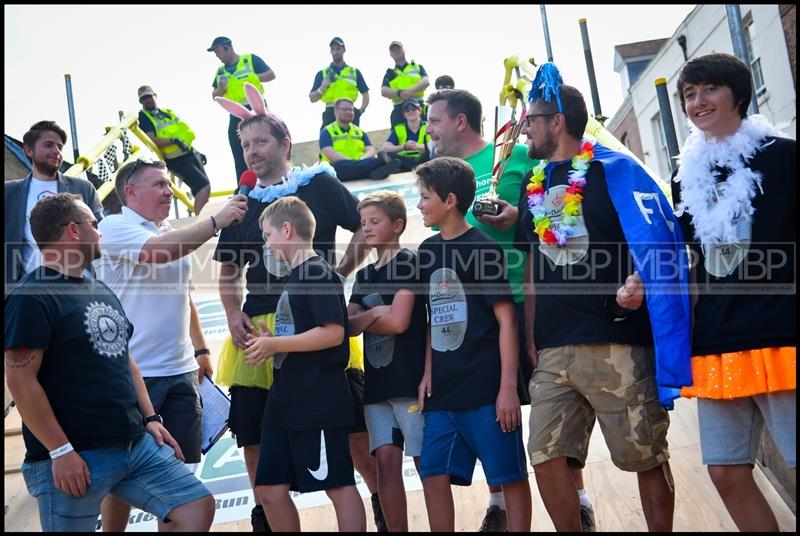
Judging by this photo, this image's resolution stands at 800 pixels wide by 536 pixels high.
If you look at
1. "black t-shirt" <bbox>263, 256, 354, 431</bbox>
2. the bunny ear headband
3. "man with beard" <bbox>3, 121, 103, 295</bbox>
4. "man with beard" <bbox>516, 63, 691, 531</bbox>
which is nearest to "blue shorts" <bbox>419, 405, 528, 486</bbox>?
"man with beard" <bbox>516, 63, 691, 531</bbox>

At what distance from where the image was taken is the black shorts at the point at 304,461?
3.25 metres

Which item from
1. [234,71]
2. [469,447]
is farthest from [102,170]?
[469,447]

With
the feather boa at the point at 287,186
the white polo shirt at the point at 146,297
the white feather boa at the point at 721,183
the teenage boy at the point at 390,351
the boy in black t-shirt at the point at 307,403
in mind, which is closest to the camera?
the white feather boa at the point at 721,183

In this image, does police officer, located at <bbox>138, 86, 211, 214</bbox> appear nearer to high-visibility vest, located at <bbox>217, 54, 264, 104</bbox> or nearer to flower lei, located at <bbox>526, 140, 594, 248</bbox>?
high-visibility vest, located at <bbox>217, 54, 264, 104</bbox>

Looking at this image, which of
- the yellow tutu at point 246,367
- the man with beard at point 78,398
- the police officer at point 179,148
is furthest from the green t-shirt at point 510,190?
the police officer at point 179,148

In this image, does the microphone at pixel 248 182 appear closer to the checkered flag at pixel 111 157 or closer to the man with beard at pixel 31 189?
the man with beard at pixel 31 189

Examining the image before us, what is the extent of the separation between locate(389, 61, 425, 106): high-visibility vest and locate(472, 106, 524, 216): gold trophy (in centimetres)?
774

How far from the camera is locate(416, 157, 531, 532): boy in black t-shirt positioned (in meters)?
3.20

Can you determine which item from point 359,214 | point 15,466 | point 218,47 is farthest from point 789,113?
point 15,466

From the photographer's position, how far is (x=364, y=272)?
3734mm

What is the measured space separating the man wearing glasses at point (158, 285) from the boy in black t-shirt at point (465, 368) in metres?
1.03

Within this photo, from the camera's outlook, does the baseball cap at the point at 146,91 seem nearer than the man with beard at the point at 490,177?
No

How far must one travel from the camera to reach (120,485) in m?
3.11

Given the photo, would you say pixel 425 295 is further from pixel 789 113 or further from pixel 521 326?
pixel 789 113
